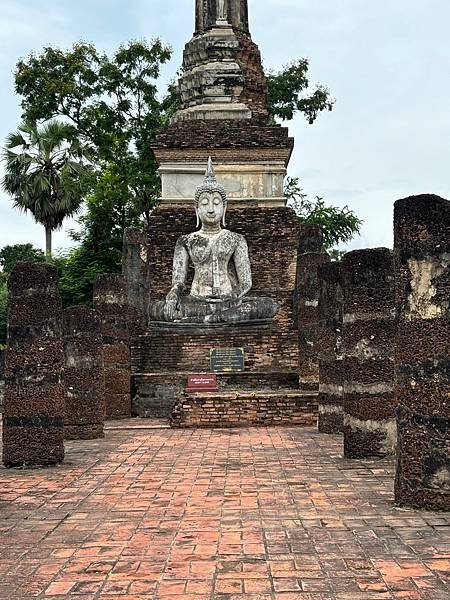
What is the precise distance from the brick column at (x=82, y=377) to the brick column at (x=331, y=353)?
3.12 m

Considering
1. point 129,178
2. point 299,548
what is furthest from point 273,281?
point 299,548

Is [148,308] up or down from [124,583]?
up

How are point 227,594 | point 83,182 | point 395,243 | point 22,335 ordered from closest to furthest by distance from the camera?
point 227,594 → point 395,243 → point 22,335 → point 83,182

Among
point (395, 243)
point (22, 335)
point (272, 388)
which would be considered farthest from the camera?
point (272, 388)

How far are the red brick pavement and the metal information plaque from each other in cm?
623

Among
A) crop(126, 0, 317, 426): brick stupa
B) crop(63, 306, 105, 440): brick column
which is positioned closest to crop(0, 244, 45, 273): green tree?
crop(126, 0, 317, 426): brick stupa

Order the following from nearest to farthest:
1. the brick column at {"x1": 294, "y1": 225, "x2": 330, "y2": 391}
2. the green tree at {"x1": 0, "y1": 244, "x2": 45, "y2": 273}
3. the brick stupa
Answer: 1. the brick column at {"x1": 294, "y1": 225, "x2": 330, "y2": 391}
2. the brick stupa
3. the green tree at {"x1": 0, "y1": 244, "x2": 45, "y2": 273}

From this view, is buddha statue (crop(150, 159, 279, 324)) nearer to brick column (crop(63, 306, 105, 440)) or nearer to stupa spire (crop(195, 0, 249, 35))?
stupa spire (crop(195, 0, 249, 35))

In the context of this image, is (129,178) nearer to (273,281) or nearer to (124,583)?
(273,281)

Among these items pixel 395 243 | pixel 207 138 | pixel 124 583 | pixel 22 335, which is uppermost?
pixel 207 138

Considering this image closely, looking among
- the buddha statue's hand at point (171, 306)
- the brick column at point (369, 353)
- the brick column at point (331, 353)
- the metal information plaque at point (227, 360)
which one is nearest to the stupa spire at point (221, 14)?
the buddha statue's hand at point (171, 306)

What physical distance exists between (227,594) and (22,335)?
5.38m

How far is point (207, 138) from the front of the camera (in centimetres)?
2022

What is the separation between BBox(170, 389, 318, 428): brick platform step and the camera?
1291cm
